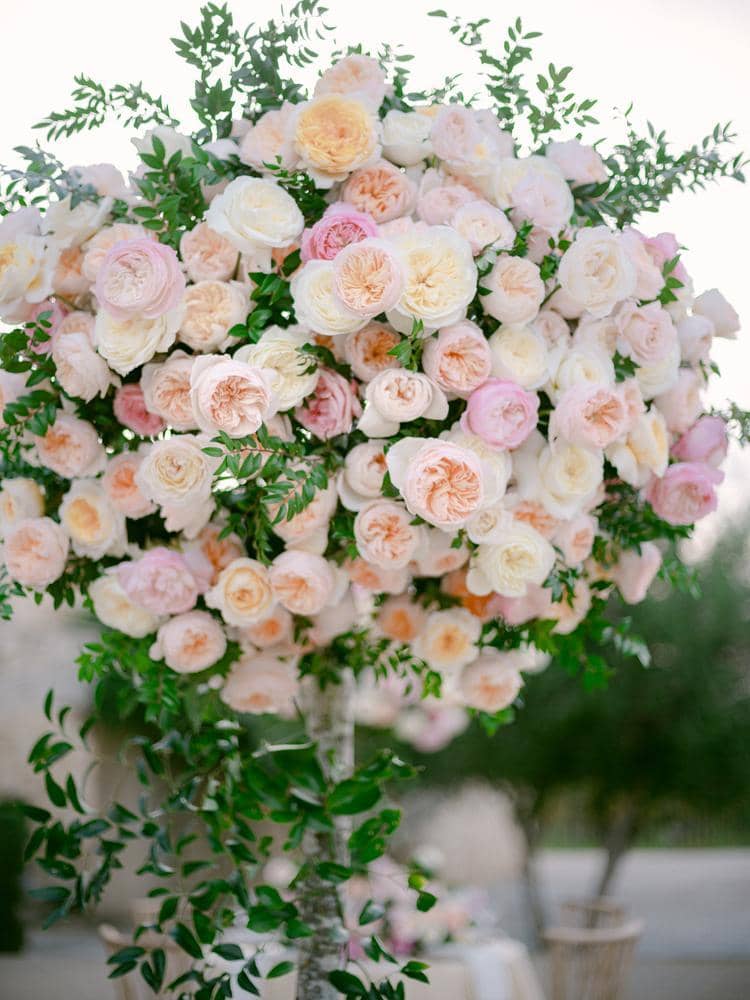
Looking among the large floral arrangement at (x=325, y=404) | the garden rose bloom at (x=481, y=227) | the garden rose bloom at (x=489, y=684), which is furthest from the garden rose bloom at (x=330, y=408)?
the garden rose bloom at (x=489, y=684)

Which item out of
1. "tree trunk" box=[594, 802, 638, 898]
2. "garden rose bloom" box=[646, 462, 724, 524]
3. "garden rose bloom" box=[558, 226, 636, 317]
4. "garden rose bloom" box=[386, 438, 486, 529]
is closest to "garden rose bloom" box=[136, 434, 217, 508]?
"garden rose bloom" box=[386, 438, 486, 529]

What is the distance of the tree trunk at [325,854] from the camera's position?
135cm

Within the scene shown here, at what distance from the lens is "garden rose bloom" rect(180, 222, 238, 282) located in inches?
45.1

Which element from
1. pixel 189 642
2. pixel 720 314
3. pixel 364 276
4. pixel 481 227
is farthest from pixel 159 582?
pixel 720 314

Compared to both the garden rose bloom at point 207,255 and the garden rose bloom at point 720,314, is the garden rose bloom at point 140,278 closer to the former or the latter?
the garden rose bloom at point 207,255

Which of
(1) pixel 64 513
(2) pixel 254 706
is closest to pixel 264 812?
(2) pixel 254 706

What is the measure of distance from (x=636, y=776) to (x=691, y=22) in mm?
3557

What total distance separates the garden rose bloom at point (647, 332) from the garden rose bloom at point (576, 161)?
0.64ft

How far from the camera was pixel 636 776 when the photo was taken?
16.3 ft

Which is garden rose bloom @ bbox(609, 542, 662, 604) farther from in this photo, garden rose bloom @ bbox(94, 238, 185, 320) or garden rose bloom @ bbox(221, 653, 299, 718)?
garden rose bloom @ bbox(94, 238, 185, 320)

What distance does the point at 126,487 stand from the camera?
3.83 feet

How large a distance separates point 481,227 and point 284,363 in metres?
0.27

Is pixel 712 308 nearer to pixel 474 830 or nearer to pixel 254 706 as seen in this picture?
pixel 254 706

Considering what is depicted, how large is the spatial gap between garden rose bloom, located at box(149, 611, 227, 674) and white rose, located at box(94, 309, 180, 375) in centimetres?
30
